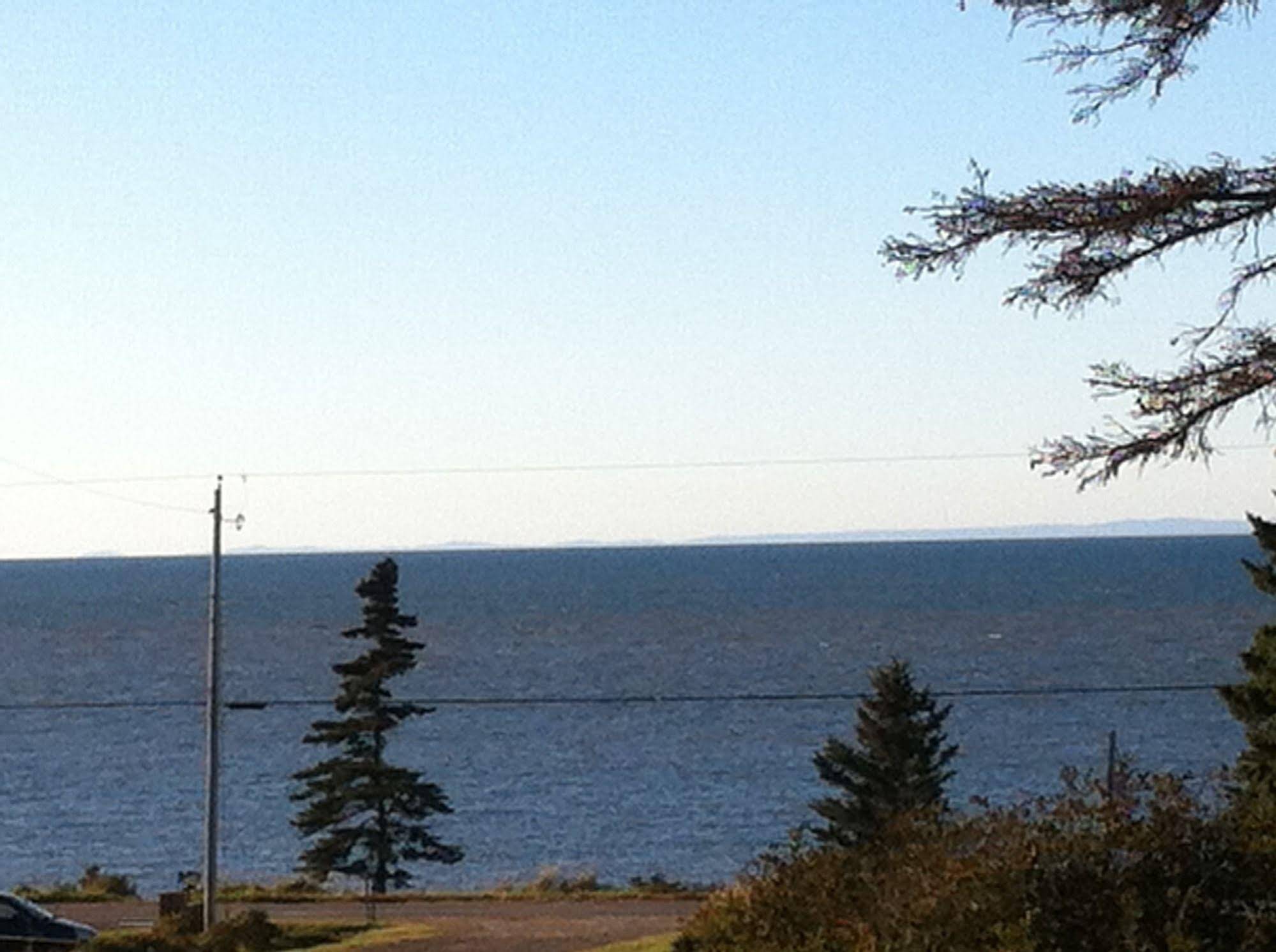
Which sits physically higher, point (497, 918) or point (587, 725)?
point (497, 918)

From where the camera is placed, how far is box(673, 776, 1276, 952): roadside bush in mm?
11023

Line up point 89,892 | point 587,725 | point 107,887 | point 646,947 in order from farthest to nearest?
point 587,725 → point 107,887 → point 89,892 → point 646,947

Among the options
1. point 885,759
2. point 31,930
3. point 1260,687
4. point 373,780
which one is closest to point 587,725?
point 373,780

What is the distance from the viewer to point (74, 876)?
57625 millimetres

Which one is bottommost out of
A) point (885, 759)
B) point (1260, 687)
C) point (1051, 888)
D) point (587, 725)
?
point (587, 725)

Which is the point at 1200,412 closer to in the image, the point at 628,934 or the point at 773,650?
the point at 628,934

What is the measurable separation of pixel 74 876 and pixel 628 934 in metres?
33.0

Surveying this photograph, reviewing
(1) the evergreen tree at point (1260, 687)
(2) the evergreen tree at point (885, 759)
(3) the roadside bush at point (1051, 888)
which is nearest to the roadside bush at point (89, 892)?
(2) the evergreen tree at point (885, 759)

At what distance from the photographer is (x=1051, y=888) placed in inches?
441

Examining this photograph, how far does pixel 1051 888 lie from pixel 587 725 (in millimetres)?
88721

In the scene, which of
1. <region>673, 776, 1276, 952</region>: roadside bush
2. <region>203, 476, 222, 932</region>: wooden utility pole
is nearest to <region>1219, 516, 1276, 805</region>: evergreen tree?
<region>673, 776, 1276, 952</region>: roadside bush

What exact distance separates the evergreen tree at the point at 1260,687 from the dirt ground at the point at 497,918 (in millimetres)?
7316

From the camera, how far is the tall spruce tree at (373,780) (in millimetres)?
54688

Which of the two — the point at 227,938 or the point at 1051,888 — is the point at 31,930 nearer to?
the point at 227,938
